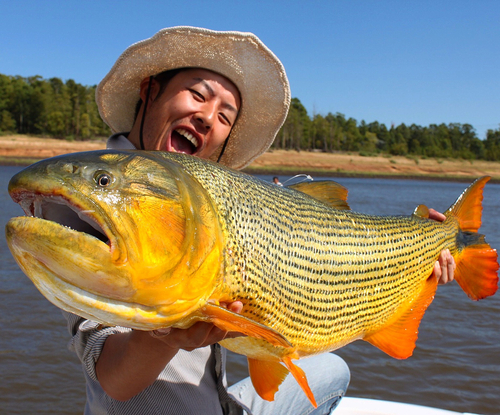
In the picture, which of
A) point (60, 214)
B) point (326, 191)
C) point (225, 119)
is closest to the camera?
point (60, 214)

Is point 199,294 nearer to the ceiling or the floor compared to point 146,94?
nearer to the floor

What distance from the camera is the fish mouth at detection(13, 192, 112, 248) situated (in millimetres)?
1224

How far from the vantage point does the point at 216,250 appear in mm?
1497

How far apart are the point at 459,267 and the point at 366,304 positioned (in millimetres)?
1066

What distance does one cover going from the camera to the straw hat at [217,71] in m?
2.67

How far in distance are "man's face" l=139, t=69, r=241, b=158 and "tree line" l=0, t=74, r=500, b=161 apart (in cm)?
6236

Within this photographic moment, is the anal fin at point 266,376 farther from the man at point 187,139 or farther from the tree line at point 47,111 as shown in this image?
the tree line at point 47,111

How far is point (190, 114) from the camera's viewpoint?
2.56 metres

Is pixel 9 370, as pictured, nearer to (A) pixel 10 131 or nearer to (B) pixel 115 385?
(B) pixel 115 385

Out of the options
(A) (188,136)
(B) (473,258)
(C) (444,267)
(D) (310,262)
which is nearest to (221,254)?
(D) (310,262)

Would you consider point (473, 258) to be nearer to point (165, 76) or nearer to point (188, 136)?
point (188, 136)

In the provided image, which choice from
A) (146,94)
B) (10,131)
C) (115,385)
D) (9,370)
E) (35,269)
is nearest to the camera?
(35,269)

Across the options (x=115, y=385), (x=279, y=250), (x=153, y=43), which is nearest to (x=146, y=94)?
(x=153, y=43)

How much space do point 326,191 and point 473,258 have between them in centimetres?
131
